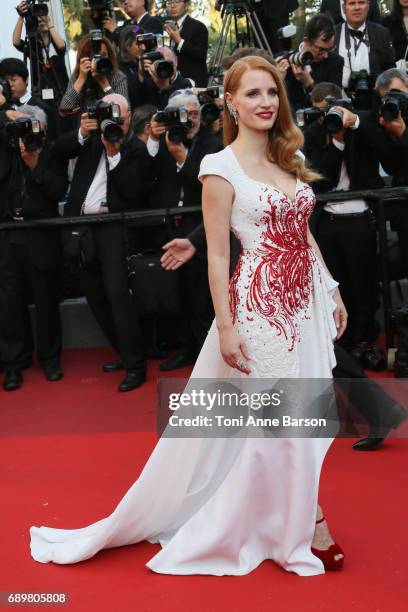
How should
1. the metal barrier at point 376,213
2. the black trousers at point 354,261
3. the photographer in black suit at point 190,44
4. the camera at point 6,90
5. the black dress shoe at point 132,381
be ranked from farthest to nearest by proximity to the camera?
the photographer in black suit at point 190,44 → the camera at point 6,90 → the black dress shoe at point 132,381 → the black trousers at point 354,261 → the metal barrier at point 376,213

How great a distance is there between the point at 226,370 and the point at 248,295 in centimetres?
29

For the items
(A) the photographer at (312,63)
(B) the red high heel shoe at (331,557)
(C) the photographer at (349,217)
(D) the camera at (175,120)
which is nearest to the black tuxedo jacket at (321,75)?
(A) the photographer at (312,63)

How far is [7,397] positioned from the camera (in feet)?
18.4

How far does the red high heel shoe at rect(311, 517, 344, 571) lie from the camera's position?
10.0 feet

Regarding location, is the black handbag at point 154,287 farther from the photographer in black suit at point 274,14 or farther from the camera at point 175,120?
the photographer in black suit at point 274,14

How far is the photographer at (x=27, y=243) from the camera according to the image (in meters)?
5.59

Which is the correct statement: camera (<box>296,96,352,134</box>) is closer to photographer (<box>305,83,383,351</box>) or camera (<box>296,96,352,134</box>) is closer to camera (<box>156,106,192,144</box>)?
photographer (<box>305,83,383,351</box>)

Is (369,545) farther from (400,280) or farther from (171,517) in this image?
(400,280)

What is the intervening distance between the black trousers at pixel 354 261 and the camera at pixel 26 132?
1.72 metres

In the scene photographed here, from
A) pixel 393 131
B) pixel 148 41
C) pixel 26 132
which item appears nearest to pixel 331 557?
pixel 393 131

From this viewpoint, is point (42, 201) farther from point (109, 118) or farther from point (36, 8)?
point (36, 8)

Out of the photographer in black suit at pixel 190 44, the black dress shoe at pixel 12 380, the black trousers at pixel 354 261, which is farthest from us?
the photographer in black suit at pixel 190 44

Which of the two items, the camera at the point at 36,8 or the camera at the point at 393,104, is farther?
the camera at the point at 36,8

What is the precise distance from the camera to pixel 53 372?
19.2 ft
